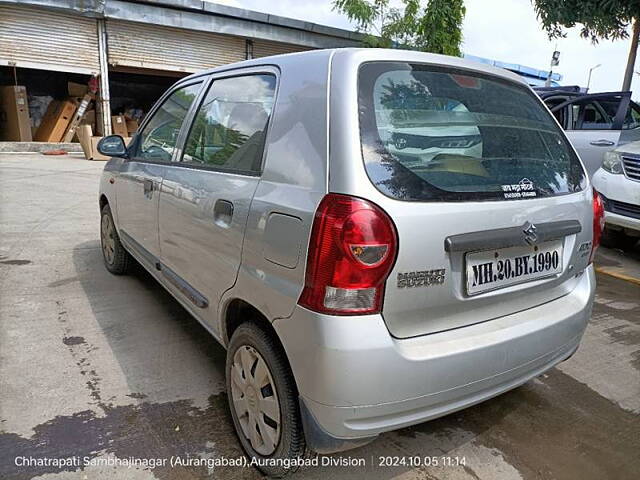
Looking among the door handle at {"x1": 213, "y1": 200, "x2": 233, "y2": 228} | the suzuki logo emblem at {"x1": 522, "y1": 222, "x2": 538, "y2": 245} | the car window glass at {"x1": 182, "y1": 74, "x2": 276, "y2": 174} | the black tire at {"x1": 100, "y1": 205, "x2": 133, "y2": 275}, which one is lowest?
the black tire at {"x1": 100, "y1": 205, "x2": 133, "y2": 275}

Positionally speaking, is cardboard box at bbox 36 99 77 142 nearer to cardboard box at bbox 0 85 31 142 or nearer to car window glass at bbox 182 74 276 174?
cardboard box at bbox 0 85 31 142

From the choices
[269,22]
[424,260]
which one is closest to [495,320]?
[424,260]

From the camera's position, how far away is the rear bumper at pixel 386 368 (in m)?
1.58

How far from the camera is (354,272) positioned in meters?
1.59

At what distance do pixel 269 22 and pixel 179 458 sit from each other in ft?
51.3

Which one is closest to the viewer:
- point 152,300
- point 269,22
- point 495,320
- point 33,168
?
point 495,320

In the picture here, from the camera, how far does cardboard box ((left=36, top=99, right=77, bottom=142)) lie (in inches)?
575

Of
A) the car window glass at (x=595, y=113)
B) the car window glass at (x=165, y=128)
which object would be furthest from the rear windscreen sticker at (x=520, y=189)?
the car window glass at (x=595, y=113)

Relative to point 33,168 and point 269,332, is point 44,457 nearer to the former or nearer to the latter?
point 269,332

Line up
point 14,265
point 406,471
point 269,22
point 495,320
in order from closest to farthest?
point 495,320 → point 406,471 → point 14,265 → point 269,22

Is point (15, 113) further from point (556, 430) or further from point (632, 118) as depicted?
point (556, 430)

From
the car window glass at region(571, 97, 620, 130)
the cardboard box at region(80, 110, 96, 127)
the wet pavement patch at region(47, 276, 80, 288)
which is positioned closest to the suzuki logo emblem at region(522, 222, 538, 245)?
the wet pavement patch at region(47, 276, 80, 288)

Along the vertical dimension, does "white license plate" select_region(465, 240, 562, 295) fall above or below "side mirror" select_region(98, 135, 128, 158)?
below

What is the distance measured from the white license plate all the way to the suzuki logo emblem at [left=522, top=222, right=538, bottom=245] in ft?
0.16
